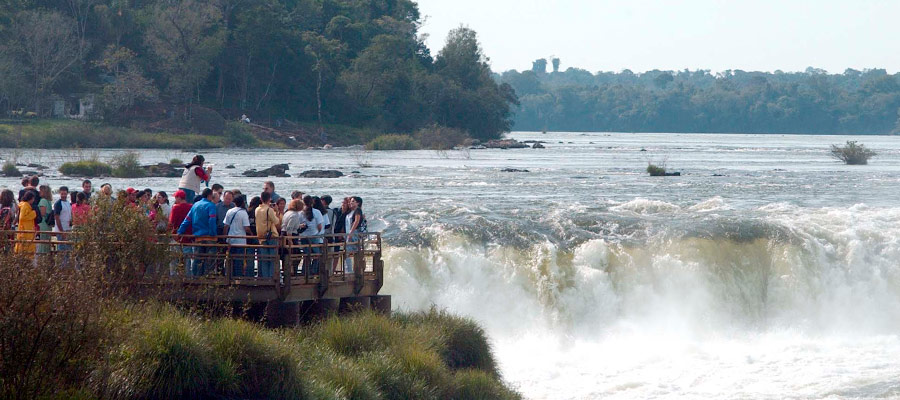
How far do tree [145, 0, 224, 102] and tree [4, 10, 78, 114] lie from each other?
826cm

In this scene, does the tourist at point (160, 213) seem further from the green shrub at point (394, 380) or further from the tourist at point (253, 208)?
the green shrub at point (394, 380)

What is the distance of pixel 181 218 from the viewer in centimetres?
1623

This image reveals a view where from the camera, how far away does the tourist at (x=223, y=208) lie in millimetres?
16467

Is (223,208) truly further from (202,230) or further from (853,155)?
(853,155)

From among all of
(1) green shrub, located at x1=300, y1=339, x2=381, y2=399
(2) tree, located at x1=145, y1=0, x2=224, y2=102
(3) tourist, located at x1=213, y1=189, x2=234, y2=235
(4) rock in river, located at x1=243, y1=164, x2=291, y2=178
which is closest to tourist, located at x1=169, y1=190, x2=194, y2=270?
(3) tourist, located at x1=213, y1=189, x2=234, y2=235

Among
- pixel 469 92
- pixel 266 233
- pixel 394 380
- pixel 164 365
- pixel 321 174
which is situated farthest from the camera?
pixel 469 92

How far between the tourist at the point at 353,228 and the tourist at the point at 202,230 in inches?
92.3

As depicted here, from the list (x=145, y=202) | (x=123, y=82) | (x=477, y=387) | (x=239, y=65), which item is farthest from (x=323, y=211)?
(x=239, y=65)

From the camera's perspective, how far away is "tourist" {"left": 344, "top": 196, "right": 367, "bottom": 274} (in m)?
17.6

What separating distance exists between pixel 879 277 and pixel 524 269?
9.26 metres

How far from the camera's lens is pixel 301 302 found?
1638cm

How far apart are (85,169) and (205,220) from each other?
124 ft

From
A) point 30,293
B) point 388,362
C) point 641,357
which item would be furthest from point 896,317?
point 30,293

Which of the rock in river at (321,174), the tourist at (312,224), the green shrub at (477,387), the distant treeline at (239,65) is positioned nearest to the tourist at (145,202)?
the tourist at (312,224)
